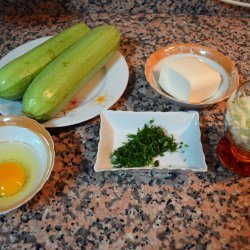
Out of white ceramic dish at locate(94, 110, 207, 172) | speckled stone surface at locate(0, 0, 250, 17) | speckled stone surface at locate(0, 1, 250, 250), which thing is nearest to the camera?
speckled stone surface at locate(0, 1, 250, 250)

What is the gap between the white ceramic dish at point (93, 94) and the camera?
33.8 inches

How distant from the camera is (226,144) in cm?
82

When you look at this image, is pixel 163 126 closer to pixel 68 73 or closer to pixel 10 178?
pixel 68 73

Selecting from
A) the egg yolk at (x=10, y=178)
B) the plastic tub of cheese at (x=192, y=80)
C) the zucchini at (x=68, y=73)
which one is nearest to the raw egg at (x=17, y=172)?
the egg yolk at (x=10, y=178)

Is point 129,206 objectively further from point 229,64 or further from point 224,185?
point 229,64

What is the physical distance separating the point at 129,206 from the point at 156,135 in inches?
8.0

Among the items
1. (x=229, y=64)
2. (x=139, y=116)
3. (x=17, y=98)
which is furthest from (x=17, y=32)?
(x=229, y=64)

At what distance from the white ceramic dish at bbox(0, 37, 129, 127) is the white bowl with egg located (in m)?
0.08

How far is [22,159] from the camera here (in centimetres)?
74

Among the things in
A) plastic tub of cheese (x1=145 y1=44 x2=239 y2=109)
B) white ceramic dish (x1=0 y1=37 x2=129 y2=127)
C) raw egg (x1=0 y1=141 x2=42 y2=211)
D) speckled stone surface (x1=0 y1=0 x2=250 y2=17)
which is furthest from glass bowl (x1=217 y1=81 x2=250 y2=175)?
speckled stone surface (x1=0 y1=0 x2=250 y2=17)

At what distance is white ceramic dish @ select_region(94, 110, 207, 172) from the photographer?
2.54 feet

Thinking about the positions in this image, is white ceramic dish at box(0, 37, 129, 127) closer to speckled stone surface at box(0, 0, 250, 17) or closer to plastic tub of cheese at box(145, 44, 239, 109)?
plastic tub of cheese at box(145, 44, 239, 109)

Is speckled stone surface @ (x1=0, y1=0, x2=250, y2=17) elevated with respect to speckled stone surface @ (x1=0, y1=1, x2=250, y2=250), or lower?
elevated

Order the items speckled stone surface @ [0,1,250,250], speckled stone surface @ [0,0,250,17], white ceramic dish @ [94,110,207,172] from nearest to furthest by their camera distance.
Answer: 1. speckled stone surface @ [0,1,250,250]
2. white ceramic dish @ [94,110,207,172]
3. speckled stone surface @ [0,0,250,17]
